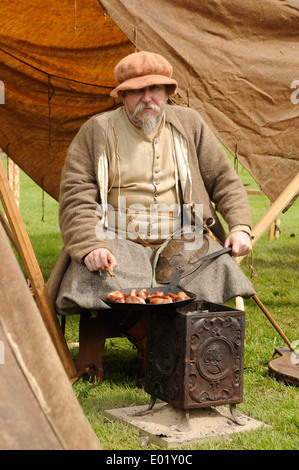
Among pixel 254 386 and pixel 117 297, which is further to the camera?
pixel 254 386

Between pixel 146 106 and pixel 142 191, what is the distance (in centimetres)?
45

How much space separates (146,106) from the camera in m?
3.67

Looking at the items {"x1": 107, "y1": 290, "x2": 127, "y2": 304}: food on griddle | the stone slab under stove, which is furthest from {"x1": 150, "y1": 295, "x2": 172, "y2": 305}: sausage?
the stone slab under stove

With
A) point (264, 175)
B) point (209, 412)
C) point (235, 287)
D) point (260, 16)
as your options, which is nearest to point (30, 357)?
point (209, 412)

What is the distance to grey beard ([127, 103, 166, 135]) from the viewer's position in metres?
3.68

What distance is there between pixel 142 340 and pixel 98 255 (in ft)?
2.01

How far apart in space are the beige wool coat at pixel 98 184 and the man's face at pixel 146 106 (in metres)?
0.14

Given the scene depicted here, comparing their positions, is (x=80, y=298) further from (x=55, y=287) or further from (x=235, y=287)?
(x=235, y=287)

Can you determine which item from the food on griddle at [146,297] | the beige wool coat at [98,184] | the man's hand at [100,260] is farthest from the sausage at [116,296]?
the beige wool coat at [98,184]

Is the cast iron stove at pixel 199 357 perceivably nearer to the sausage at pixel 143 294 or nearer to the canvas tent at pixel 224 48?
the sausage at pixel 143 294

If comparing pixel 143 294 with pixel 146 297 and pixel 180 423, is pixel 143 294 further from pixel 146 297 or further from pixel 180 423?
pixel 180 423

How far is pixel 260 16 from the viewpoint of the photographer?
4.34 meters

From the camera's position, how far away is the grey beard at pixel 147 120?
368cm

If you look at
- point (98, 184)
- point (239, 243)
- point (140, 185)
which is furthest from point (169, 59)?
point (239, 243)
